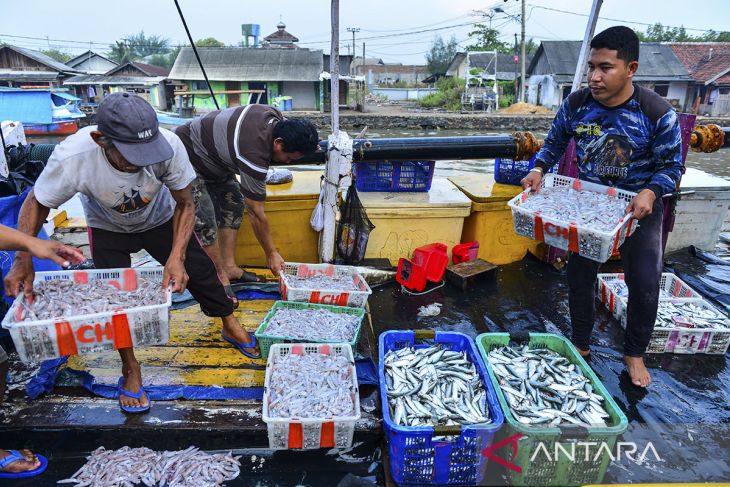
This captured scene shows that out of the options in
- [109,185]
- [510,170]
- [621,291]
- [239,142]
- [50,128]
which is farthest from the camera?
[50,128]

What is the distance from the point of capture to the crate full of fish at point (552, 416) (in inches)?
93.0

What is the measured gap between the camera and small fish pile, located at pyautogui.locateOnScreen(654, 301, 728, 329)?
3.64 metres

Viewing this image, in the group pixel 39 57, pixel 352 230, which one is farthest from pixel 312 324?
pixel 39 57

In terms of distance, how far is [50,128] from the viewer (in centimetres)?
2655

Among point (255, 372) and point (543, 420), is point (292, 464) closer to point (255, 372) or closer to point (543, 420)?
point (255, 372)

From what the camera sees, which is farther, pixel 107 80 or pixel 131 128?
pixel 107 80

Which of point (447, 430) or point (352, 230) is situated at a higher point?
point (352, 230)

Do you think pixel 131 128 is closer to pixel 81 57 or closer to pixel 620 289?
pixel 620 289

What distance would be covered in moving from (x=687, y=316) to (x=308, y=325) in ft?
10.2

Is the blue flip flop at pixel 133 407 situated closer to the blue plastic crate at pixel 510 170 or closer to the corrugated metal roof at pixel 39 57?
the blue plastic crate at pixel 510 170

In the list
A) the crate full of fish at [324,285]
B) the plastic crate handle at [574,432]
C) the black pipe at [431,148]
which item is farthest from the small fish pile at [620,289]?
the crate full of fish at [324,285]

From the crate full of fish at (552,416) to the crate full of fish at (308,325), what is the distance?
3.22ft

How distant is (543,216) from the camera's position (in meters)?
3.27

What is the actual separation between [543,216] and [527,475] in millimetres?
1705
